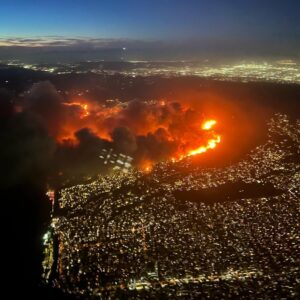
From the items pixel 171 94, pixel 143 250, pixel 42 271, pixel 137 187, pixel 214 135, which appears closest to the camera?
pixel 42 271

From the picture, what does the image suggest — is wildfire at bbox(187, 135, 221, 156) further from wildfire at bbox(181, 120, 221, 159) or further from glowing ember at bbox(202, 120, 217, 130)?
glowing ember at bbox(202, 120, 217, 130)

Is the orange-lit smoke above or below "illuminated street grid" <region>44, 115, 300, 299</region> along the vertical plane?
above

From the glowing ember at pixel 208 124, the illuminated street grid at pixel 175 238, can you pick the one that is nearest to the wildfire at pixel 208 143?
the glowing ember at pixel 208 124

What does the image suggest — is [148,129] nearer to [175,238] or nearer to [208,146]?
[208,146]

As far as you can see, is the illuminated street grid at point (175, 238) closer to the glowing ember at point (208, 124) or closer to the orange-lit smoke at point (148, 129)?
the orange-lit smoke at point (148, 129)

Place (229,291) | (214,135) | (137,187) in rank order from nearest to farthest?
(229,291), (137,187), (214,135)

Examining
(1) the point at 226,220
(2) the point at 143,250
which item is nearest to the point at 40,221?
(2) the point at 143,250

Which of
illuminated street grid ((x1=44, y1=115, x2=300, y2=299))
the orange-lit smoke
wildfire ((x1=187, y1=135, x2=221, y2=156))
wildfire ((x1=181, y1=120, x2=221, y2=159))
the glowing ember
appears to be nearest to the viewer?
illuminated street grid ((x1=44, y1=115, x2=300, y2=299))

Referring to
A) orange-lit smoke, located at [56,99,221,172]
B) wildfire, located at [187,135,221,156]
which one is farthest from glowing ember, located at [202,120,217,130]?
wildfire, located at [187,135,221,156]

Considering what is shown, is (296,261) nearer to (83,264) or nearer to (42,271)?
(83,264)
